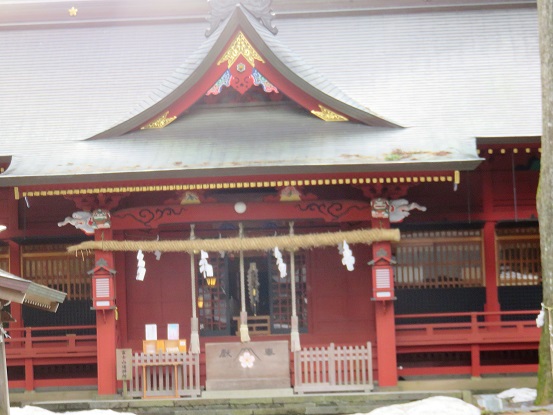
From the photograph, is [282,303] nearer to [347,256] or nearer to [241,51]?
[347,256]

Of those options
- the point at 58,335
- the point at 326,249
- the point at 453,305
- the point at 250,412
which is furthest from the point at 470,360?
the point at 58,335

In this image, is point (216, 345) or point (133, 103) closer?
point (216, 345)

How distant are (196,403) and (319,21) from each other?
10.3m

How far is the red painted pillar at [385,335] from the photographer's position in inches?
657

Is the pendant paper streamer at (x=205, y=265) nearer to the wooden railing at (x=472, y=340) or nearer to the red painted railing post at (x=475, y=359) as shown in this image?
the wooden railing at (x=472, y=340)

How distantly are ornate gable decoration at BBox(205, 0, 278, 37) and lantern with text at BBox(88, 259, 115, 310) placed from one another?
15.6ft

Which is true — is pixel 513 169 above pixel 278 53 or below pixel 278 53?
below

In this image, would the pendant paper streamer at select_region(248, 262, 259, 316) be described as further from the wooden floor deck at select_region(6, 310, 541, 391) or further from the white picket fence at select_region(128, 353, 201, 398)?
the wooden floor deck at select_region(6, 310, 541, 391)

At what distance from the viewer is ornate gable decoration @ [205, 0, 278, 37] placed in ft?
58.7

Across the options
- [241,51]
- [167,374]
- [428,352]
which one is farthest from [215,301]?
[241,51]

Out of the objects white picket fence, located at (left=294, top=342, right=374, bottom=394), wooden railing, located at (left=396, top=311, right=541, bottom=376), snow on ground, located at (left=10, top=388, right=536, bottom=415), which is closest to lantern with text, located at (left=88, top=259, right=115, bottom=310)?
snow on ground, located at (left=10, top=388, right=536, bottom=415)

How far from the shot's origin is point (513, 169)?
17766 millimetres

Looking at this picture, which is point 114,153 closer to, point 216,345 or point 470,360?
point 216,345

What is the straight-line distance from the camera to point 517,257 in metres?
18.7
